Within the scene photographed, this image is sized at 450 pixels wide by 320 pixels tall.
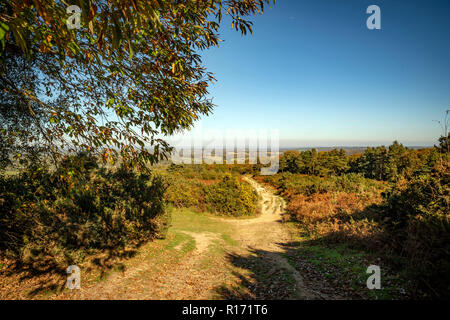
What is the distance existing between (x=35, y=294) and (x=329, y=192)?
57.3 feet

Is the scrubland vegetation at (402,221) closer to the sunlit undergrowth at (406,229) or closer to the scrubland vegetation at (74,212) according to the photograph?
the sunlit undergrowth at (406,229)

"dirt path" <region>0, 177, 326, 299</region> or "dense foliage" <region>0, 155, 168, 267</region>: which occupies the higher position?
"dense foliage" <region>0, 155, 168, 267</region>

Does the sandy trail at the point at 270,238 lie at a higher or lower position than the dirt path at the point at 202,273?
lower

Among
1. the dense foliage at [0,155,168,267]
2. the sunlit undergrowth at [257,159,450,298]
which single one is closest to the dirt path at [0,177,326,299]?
the dense foliage at [0,155,168,267]

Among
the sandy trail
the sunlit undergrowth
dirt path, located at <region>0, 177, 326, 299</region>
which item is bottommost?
the sandy trail

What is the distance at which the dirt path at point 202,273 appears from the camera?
4.95m

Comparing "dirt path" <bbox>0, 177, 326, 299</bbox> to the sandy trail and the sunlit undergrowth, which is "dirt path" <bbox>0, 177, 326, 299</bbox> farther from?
the sunlit undergrowth

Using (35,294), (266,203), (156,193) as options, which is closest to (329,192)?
(266,203)

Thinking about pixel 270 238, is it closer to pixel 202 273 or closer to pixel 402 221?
pixel 202 273

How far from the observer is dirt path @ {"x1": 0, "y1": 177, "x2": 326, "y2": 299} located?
4953 mm

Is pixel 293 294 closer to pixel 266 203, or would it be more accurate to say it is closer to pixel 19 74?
pixel 19 74

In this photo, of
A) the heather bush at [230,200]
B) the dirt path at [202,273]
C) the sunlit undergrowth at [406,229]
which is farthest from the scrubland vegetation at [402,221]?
the heather bush at [230,200]

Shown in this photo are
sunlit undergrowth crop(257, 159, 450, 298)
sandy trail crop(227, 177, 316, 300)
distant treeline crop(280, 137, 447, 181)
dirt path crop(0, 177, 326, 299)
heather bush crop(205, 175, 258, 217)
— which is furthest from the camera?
distant treeline crop(280, 137, 447, 181)

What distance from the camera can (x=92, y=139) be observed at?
3.63 meters
